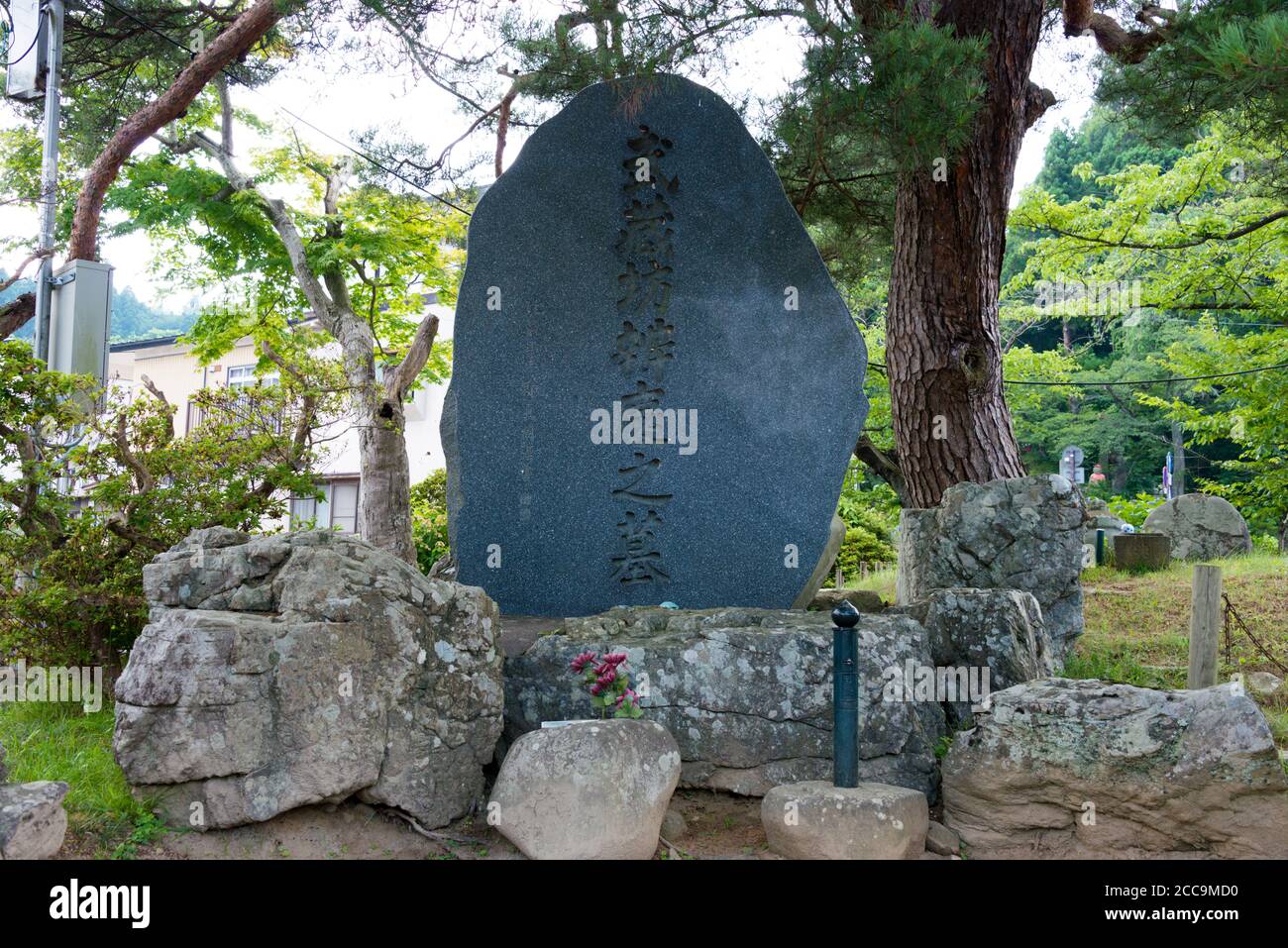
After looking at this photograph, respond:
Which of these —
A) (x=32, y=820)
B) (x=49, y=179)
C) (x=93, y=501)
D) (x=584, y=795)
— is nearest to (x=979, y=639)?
(x=584, y=795)

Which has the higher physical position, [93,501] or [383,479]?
[383,479]

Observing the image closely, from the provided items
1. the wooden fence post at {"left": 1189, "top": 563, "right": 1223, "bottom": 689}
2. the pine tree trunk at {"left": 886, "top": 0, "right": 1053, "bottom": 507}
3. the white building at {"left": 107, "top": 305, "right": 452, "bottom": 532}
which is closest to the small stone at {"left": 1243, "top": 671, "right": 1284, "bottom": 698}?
the wooden fence post at {"left": 1189, "top": 563, "right": 1223, "bottom": 689}

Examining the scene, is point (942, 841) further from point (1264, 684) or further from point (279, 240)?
point (279, 240)

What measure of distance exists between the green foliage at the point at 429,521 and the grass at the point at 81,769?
477 centimetres

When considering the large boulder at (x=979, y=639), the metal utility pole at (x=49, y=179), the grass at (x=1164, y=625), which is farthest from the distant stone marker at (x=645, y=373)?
the metal utility pole at (x=49, y=179)

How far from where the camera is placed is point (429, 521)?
39.9 feet

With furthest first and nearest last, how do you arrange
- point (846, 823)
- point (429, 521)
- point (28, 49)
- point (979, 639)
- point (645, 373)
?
point (429, 521), point (28, 49), point (645, 373), point (979, 639), point (846, 823)

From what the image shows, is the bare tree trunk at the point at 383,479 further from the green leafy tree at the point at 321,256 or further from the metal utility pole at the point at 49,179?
the metal utility pole at the point at 49,179

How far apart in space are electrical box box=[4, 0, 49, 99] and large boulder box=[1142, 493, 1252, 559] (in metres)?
12.4

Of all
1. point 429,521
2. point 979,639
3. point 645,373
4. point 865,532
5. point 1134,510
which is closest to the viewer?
point 979,639

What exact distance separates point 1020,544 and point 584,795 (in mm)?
3603

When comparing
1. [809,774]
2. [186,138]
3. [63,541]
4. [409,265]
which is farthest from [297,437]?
[186,138]

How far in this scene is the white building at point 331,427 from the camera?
1827 cm

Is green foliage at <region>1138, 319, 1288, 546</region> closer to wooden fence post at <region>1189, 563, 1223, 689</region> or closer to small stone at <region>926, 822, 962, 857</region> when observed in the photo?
wooden fence post at <region>1189, 563, 1223, 689</region>
